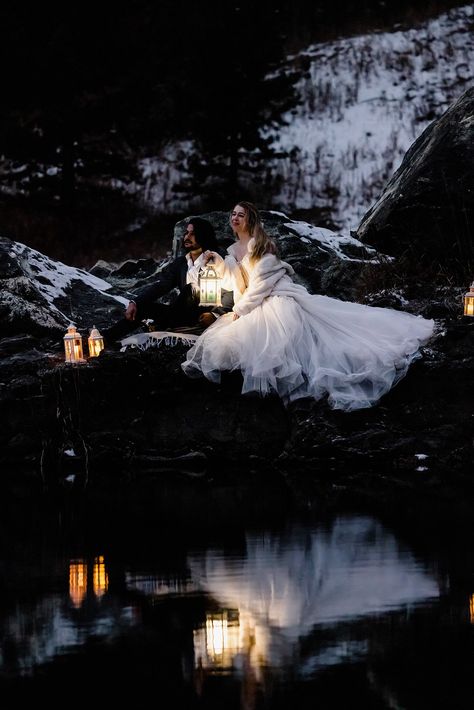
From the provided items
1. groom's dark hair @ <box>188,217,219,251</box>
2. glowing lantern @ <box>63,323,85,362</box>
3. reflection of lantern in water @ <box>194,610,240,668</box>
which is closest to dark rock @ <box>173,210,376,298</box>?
groom's dark hair @ <box>188,217,219,251</box>

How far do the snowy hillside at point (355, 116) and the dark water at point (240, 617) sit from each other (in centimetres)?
1614

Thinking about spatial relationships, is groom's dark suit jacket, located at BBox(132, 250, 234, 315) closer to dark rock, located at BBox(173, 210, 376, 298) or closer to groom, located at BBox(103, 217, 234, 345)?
groom, located at BBox(103, 217, 234, 345)

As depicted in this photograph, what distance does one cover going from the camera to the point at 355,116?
25.3 metres

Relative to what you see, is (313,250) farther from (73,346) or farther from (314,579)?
(314,579)

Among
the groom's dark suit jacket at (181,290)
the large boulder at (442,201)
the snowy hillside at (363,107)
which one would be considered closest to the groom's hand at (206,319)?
the groom's dark suit jacket at (181,290)

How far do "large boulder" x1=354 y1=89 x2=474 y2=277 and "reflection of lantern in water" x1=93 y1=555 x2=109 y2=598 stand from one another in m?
6.52

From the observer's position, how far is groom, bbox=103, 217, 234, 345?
928 cm

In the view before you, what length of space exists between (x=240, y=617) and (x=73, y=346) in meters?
5.16

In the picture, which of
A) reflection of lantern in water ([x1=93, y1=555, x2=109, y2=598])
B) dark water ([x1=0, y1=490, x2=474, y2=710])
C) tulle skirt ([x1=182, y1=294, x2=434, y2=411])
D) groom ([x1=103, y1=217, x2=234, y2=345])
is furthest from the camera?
groom ([x1=103, y1=217, x2=234, y2=345])

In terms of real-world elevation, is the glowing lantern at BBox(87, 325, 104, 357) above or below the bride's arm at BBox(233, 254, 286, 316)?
below

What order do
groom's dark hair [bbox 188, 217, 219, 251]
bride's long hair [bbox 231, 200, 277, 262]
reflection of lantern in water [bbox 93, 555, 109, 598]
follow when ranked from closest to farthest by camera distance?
reflection of lantern in water [bbox 93, 555, 109, 598]
bride's long hair [bbox 231, 200, 277, 262]
groom's dark hair [bbox 188, 217, 219, 251]

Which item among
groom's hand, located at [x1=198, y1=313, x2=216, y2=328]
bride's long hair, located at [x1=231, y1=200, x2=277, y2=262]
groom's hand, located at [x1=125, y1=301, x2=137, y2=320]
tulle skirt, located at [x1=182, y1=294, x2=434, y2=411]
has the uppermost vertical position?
bride's long hair, located at [x1=231, y1=200, x2=277, y2=262]

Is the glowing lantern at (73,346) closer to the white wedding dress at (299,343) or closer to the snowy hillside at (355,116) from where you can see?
the white wedding dress at (299,343)

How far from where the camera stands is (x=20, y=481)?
7.87 m
